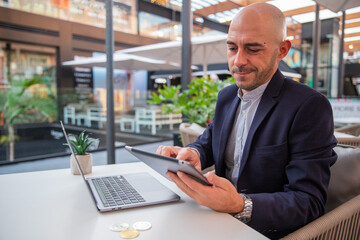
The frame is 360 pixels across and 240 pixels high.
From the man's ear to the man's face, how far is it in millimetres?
26

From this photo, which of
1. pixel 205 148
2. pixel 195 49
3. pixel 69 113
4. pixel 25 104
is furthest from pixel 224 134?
pixel 195 49

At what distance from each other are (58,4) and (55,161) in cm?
244

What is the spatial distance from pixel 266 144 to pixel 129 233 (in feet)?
2.07

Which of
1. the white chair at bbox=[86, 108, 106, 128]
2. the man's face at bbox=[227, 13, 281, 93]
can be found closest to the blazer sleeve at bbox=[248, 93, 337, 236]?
the man's face at bbox=[227, 13, 281, 93]

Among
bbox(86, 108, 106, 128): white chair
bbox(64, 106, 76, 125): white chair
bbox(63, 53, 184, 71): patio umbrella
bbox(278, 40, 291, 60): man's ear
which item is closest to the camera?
bbox(278, 40, 291, 60): man's ear

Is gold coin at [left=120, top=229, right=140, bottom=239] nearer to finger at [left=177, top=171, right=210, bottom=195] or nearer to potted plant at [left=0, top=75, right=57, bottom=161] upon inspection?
finger at [left=177, top=171, right=210, bottom=195]

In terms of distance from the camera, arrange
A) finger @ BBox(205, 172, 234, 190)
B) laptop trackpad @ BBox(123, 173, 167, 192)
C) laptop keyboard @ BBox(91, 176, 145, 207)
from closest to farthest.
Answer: finger @ BBox(205, 172, 234, 190), laptop keyboard @ BBox(91, 176, 145, 207), laptop trackpad @ BBox(123, 173, 167, 192)

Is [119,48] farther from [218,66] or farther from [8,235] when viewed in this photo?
[218,66]

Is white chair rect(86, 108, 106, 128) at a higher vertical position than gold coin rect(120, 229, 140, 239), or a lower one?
higher

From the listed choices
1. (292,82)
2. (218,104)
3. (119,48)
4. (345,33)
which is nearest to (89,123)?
(119,48)

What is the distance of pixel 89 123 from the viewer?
4637 mm

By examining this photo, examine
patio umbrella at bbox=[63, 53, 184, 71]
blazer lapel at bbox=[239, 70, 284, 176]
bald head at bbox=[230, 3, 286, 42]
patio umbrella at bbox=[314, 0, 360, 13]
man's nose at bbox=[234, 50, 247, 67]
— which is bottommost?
blazer lapel at bbox=[239, 70, 284, 176]

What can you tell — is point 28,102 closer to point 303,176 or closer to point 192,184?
point 192,184

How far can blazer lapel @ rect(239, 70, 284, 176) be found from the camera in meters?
1.15
